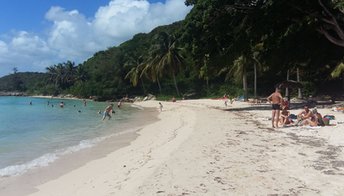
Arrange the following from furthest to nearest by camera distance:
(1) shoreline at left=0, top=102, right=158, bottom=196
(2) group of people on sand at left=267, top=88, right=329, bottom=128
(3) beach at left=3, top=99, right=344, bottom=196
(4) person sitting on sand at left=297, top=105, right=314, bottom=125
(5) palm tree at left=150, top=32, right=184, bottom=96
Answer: (5) palm tree at left=150, top=32, right=184, bottom=96 < (4) person sitting on sand at left=297, top=105, right=314, bottom=125 < (2) group of people on sand at left=267, top=88, right=329, bottom=128 < (1) shoreline at left=0, top=102, right=158, bottom=196 < (3) beach at left=3, top=99, right=344, bottom=196

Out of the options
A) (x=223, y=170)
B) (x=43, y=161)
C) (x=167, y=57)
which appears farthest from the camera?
(x=167, y=57)

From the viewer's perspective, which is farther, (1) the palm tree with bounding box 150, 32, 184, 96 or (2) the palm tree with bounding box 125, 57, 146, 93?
(2) the palm tree with bounding box 125, 57, 146, 93

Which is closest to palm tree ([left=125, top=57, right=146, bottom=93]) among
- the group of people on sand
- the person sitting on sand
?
the group of people on sand

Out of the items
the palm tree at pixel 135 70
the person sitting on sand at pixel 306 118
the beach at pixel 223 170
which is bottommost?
the beach at pixel 223 170

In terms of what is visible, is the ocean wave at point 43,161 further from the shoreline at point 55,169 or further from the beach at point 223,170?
the beach at point 223,170

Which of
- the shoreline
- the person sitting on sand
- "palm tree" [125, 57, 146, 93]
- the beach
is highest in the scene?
"palm tree" [125, 57, 146, 93]

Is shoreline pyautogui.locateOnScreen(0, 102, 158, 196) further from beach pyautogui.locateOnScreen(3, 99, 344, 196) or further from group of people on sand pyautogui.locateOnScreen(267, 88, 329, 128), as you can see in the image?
group of people on sand pyautogui.locateOnScreen(267, 88, 329, 128)

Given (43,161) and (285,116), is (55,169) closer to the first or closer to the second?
(43,161)

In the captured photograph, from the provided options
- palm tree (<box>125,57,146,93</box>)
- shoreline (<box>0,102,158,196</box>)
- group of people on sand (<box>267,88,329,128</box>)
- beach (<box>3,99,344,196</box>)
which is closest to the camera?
beach (<box>3,99,344,196</box>)

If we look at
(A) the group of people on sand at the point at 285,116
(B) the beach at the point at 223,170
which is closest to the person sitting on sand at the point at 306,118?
(A) the group of people on sand at the point at 285,116

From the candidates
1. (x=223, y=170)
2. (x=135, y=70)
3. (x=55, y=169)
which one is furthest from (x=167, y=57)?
(x=223, y=170)

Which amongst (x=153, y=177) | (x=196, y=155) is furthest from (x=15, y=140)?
(x=153, y=177)

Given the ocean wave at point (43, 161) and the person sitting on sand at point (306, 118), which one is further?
the person sitting on sand at point (306, 118)

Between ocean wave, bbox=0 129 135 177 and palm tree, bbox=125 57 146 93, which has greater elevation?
palm tree, bbox=125 57 146 93
